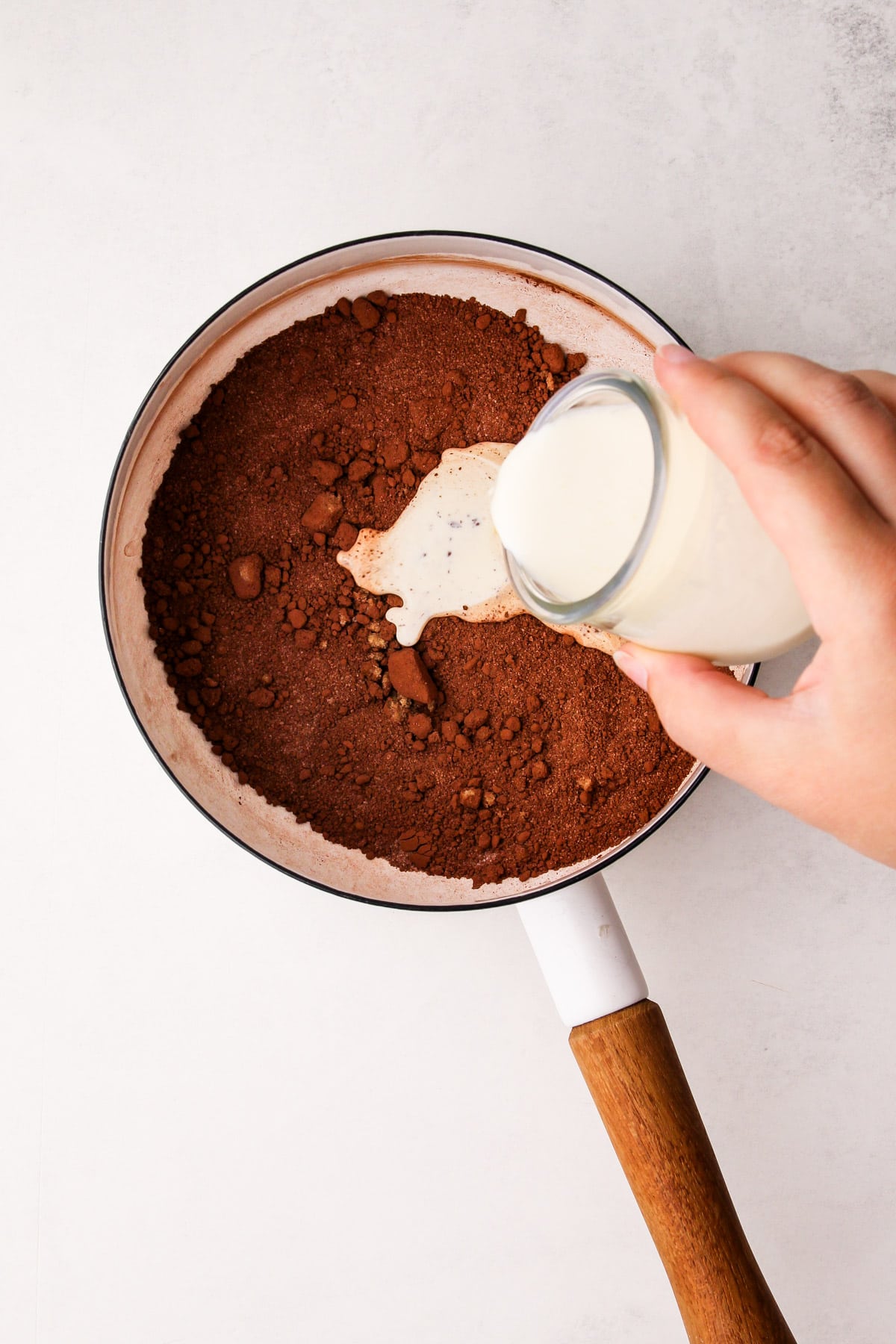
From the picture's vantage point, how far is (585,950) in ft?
2.34

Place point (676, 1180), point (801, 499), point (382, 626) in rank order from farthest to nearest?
point (382, 626), point (676, 1180), point (801, 499)

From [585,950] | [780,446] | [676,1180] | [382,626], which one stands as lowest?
[676,1180]

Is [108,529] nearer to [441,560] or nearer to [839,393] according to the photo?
[441,560]

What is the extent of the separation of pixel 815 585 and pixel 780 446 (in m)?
0.07

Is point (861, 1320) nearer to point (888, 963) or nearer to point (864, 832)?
point (888, 963)

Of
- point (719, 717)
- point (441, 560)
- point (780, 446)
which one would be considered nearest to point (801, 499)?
point (780, 446)

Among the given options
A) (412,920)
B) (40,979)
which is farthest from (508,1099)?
(40,979)

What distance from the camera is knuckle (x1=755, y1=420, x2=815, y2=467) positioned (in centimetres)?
46

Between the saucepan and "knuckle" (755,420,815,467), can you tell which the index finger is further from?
the saucepan

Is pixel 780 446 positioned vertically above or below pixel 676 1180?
above

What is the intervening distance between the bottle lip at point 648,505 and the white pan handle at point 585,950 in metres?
0.27

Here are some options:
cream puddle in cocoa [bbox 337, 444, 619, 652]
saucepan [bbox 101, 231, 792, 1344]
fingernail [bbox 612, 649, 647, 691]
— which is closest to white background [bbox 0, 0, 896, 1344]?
saucepan [bbox 101, 231, 792, 1344]

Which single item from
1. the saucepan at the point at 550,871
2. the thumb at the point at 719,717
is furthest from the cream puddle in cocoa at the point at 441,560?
the thumb at the point at 719,717

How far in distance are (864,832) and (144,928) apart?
0.68 metres
